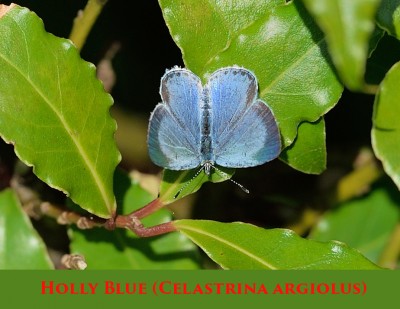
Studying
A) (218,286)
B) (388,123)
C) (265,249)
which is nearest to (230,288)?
→ (218,286)

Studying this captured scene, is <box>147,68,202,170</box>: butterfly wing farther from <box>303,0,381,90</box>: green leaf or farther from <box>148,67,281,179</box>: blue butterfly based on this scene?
<box>303,0,381,90</box>: green leaf

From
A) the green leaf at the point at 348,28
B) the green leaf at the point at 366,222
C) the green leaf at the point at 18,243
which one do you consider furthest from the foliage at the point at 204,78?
the green leaf at the point at 366,222

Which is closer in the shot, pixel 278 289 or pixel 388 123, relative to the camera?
pixel 388 123

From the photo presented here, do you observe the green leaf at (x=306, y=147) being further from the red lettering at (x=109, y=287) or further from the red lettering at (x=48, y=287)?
the red lettering at (x=48, y=287)

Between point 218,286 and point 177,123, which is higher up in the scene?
point 177,123

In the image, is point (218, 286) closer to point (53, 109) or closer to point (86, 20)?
point (53, 109)
